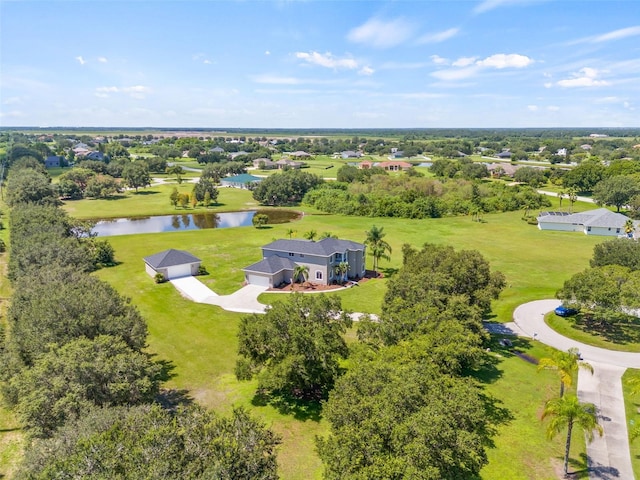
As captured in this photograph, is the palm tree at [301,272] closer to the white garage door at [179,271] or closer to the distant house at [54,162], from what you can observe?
the white garage door at [179,271]

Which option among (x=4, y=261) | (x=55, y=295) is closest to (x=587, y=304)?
(x=55, y=295)

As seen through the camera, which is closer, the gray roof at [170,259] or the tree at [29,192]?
the gray roof at [170,259]

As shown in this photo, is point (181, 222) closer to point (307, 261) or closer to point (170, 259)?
point (170, 259)

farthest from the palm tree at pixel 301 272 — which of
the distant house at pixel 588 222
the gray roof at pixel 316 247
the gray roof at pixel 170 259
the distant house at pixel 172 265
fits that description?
the distant house at pixel 588 222

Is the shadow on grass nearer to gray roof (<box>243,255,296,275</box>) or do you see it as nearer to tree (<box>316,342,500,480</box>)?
tree (<box>316,342,500,480</box>)

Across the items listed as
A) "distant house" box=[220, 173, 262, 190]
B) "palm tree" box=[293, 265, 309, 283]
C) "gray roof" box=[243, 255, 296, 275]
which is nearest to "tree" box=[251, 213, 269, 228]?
"gray roof" box=[243, 255, 296, 275]
